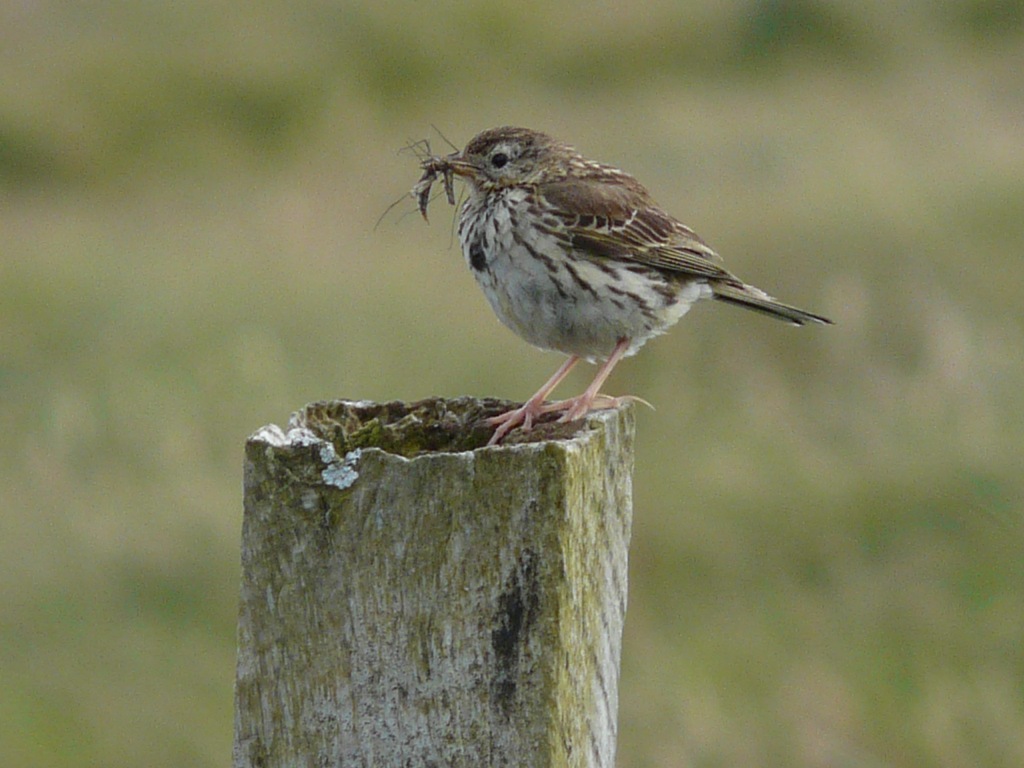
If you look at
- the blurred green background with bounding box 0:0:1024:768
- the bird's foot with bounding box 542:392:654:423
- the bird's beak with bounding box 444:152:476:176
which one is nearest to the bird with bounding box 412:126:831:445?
the bird's beak with bounding box 444:152:476:176

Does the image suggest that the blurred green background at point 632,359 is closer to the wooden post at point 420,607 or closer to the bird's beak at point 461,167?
the bird's beak at point 461,167

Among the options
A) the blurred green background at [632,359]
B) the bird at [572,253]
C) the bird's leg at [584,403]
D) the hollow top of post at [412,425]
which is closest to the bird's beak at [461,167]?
the bird at [572,253]

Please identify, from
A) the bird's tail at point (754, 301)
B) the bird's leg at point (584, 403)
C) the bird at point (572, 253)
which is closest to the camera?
the bird's leg at point (584, 403)

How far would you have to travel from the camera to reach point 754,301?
6418mm

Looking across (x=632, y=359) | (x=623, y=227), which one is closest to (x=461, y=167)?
(x=623, y=227)

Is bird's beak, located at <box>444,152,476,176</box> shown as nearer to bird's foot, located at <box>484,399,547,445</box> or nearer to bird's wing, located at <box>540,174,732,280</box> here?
bird's wing, located at <box>540,174,732,280</box>

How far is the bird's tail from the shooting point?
634 cm

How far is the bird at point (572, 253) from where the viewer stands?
18.6 feet

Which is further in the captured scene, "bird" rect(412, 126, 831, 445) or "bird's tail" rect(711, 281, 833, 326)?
"bird's tail" rect(711, 281, 833, 326)

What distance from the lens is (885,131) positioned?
14.6 metres

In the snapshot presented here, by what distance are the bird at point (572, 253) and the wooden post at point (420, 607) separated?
7.78 ft

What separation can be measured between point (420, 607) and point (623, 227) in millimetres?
3398

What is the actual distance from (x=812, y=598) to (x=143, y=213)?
903 cm

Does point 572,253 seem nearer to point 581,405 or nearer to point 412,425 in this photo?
point 581,405
